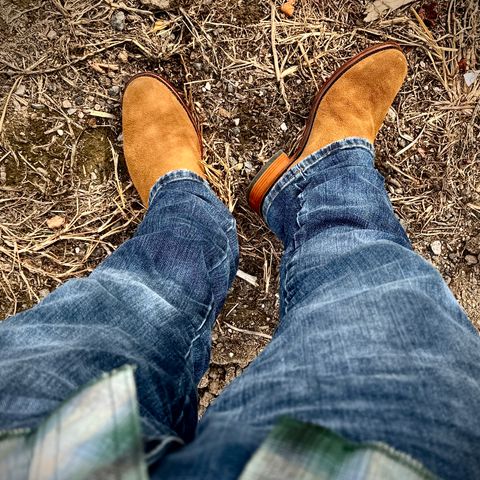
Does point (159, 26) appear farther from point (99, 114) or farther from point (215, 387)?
point (215, 387)

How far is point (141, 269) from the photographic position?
3.32 feet

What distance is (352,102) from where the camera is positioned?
4.48ft

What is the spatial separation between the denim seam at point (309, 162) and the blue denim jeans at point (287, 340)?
0.09 metres

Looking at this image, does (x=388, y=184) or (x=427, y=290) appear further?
(x=388, y=184)

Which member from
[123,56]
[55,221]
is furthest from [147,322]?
[123,56]

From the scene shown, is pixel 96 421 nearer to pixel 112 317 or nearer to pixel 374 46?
pixel 112 317

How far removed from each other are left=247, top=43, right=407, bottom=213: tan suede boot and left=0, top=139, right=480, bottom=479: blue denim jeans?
160mm

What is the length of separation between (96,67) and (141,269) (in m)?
0.68

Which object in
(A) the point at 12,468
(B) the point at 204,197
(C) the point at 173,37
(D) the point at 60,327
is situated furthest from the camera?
(C) the point at 173,37

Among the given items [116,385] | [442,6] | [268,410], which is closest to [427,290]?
[268,410]

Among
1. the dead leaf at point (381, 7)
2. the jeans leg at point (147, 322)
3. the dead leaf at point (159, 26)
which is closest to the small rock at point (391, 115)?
the dead leaf at point (381, 7)

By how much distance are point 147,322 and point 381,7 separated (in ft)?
3.78

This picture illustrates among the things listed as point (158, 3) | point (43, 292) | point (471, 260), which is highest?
point (158, 3)

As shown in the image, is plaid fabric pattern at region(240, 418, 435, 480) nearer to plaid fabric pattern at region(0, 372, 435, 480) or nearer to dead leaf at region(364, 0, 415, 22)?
plaid fabric pattern at region(0, 372, 435, 480)
